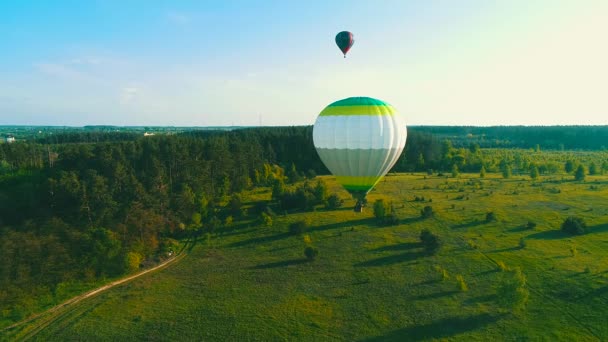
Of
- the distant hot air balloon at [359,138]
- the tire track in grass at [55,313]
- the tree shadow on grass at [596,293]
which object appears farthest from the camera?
the distant hot air balloon at [359,138]

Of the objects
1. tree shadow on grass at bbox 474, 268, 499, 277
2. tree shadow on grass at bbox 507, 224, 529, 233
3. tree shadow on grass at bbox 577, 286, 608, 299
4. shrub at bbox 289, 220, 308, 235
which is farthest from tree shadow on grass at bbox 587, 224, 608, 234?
shrub at bbox 289, 220, 308, 235

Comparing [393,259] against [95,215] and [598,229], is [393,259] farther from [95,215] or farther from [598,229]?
[95,215]

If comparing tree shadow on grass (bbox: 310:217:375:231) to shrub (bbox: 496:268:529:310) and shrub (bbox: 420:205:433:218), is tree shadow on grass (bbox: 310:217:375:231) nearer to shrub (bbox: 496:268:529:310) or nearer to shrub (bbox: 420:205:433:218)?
shrub (bbox: 420:205:433:218)


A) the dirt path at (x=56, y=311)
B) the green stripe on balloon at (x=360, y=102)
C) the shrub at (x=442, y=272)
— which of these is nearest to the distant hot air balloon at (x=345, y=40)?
the green stripe on balloon at (x=360, y=102)

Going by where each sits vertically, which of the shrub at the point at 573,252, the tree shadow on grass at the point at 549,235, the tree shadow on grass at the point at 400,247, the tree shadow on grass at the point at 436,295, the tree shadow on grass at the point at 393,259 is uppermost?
the tree shadow on grass at the point at 549,235

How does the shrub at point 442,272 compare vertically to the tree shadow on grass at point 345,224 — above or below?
below

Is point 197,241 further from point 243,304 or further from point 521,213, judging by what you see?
point 521,213

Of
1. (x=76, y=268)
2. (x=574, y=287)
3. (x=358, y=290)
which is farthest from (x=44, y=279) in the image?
(x=574, y=287)

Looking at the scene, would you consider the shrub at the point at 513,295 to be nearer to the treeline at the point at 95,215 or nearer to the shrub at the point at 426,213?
the shrub at the point at 426,213
